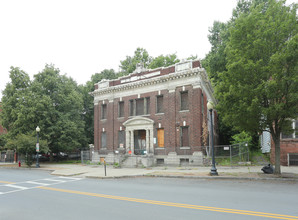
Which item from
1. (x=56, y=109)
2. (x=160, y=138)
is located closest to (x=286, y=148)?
(x=160, y=138)

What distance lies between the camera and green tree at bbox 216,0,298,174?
13133mm

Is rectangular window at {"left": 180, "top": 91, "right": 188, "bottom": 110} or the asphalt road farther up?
rectangular window at {"left": 180, "top": 91, "right": 188, "bottom": 110}

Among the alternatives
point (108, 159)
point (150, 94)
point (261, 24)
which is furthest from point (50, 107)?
point (261, 24)

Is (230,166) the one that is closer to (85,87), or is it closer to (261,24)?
(261,24)

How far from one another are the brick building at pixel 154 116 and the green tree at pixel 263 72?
7.92m

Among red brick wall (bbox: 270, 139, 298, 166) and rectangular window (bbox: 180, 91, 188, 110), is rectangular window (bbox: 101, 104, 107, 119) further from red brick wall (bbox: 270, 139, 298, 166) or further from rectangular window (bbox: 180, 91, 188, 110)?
red brick wall (bbox: 270, 139, 298, 166)

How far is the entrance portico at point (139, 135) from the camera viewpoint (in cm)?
2525

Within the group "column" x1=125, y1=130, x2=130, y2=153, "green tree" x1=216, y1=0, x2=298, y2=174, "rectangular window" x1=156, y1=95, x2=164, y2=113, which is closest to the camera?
"green tree" x1=216, y1=0, x2=298, y2=174

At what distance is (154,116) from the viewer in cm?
2544

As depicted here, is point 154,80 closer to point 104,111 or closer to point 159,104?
point 159,104

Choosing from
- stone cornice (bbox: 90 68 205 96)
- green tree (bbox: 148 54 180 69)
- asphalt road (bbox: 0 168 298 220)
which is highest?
green tree (bbox: 148 54 180 69)

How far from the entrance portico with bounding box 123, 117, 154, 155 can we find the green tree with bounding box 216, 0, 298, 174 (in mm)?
11446

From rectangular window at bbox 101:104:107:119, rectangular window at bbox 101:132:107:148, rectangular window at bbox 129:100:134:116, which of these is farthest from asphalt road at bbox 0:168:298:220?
rectangular window at bbox 101:104:107:119

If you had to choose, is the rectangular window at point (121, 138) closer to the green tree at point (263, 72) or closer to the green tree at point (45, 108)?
the green tree at point (45, 108)
